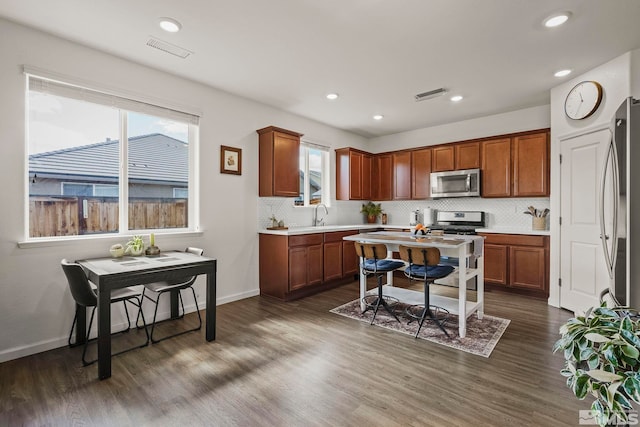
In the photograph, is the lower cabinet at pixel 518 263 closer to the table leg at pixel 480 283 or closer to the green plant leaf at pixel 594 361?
the table leg at pixel 480 283

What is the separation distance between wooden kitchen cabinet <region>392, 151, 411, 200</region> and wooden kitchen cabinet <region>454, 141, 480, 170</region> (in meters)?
0.90

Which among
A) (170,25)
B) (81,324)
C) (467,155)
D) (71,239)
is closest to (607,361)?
(170,25)

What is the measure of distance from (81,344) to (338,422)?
2506 millimetres

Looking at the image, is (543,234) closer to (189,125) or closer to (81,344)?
(189,125)

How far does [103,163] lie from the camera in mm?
3119

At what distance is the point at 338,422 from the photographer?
1.80 m

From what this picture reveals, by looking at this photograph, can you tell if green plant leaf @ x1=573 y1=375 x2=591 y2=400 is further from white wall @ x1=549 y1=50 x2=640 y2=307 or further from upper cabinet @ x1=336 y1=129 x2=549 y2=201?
upper cabinet @ x1=336 y1=129 x2=549 y2=201

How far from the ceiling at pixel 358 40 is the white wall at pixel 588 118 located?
0.40 feet

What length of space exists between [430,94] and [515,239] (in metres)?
2.39

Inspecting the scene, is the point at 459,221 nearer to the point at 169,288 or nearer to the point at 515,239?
the point at 515,239

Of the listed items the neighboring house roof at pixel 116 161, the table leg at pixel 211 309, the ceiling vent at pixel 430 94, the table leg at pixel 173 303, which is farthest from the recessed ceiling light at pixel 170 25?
the ceiling vent at pixel 430 94

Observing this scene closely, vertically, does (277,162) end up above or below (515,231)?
above

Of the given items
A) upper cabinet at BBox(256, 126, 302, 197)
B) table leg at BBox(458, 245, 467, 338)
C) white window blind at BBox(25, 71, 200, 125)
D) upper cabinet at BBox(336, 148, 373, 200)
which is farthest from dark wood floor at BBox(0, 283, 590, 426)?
upper cabinet at BBox(336, 148, 373, 200)

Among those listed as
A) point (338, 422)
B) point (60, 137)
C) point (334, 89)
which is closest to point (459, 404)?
point (338, 422)
